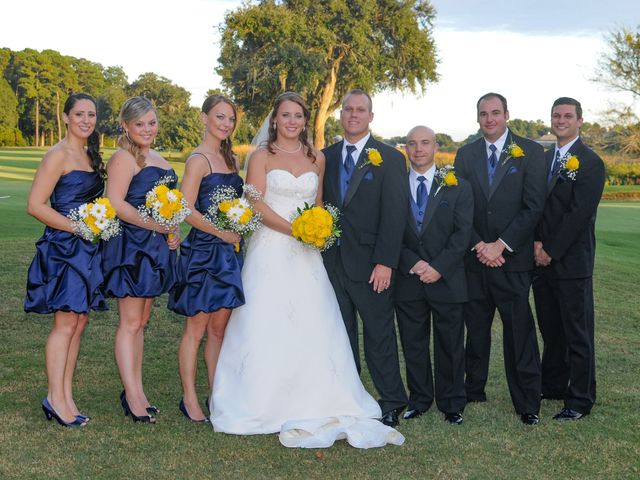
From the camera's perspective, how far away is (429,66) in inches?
1825

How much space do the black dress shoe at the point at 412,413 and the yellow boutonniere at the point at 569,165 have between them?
2.18 m

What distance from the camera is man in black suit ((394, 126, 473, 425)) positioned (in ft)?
18.1

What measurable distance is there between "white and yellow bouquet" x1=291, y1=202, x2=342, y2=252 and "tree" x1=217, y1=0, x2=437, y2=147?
38580 mm

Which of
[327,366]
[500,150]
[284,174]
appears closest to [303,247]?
[284,174]

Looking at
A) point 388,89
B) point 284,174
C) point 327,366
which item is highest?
point 388,89

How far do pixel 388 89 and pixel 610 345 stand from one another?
40.8m

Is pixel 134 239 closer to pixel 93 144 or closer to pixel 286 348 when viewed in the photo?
pixel 93 144

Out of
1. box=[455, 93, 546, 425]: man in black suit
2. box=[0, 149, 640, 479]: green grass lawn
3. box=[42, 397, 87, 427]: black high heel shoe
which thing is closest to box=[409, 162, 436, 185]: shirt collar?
box=[455, 93, 546, 425]: man in black suit

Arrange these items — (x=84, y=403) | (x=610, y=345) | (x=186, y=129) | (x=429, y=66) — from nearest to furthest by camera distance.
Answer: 1. (x=84, y=403)
2. (x=610, y=345)
3. (x=429, y=66)
4. (x=186, y=129)

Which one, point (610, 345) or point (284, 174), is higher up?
point (284, 174)

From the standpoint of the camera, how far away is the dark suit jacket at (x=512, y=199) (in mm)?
5551

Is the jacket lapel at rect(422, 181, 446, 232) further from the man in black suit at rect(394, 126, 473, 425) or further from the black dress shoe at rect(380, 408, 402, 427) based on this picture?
the black dress shoe at rect(380, 408, 402, 427)

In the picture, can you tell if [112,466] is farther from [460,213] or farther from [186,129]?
[186,129]

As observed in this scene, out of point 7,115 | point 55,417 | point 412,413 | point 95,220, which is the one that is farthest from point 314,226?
point 7,115
